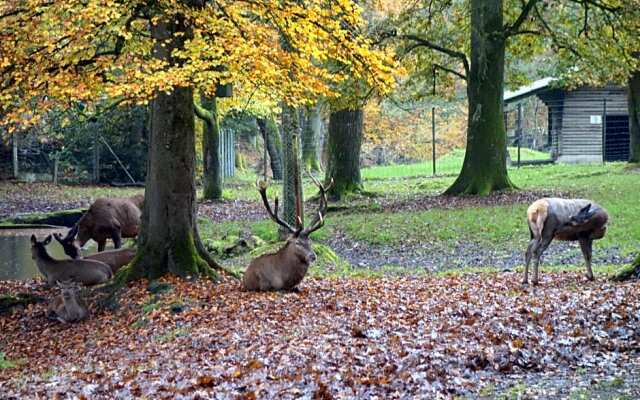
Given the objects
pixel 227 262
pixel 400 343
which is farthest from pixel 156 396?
pixel 227 262

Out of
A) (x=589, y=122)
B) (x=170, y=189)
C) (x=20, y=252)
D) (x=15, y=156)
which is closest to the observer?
(x=170, y=189)

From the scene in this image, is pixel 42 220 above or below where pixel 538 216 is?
below

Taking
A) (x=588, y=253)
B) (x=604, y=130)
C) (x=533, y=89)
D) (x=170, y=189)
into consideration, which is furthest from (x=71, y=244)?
(x=533, y=89)

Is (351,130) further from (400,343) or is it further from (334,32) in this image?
(400,343)

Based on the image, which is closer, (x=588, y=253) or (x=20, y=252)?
(x=588, y=253)

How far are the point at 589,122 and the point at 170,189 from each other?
1294 inches

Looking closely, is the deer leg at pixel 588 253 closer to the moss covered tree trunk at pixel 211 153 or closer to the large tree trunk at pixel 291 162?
the large tree trunk at pixel 291 162

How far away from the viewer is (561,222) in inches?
507

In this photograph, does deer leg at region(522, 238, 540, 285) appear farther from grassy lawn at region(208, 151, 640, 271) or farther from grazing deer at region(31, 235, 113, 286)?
grazing deer at region(31, 235, 113, 286)

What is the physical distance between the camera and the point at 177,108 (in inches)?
548

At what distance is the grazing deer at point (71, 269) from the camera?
14.9 metres

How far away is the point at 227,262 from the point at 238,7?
5.71m

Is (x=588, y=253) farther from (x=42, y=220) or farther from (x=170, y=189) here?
(x=42, y=220)

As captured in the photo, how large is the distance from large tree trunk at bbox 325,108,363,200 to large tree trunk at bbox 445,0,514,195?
3.70 metres
